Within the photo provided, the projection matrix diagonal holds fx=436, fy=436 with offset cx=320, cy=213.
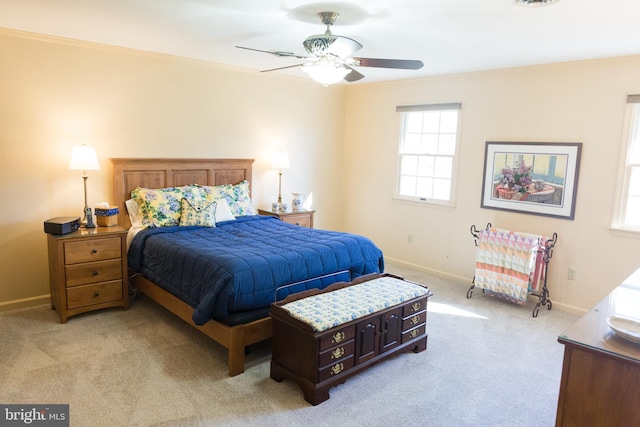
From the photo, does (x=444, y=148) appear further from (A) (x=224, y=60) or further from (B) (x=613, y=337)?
(B) (x=613, y=337)

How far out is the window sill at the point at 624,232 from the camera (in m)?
3.86

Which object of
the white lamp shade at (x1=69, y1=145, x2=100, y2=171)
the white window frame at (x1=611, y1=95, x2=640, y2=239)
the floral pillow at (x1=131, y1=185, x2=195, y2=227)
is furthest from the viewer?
the floral pillow at (x1=131, y1=185, x2=195, y2=227)

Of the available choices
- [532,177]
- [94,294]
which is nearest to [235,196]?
[94,294]

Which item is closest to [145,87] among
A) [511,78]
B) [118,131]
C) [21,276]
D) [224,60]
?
[118,131]

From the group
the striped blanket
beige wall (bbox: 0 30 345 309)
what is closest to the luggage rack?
the striped blanket

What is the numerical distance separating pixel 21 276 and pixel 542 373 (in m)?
4.37

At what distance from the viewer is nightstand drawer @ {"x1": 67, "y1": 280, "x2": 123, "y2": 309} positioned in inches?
143

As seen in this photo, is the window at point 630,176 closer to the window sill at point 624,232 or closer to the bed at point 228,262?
the window sill at point 624,232

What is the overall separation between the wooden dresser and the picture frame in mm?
2772

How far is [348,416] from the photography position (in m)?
2.52

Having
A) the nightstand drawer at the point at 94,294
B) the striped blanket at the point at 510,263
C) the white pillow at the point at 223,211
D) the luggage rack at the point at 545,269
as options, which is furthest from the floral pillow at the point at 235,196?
the luggage rack at the point at 545,269

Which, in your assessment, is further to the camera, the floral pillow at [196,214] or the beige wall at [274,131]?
the floral pillow at [196,214]

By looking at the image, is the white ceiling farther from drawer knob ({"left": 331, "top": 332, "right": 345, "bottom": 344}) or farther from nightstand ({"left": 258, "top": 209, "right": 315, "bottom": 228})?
drawer knob ({"left": 331, "top": 332, "right": 345, "bottom": 344})

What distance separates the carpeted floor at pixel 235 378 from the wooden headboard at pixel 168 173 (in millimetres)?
1205
